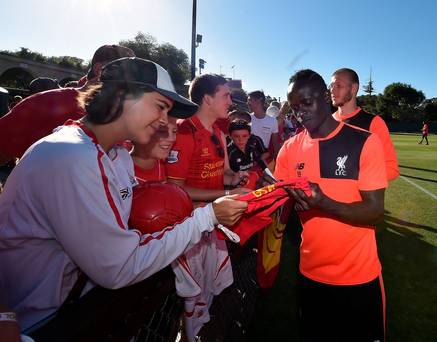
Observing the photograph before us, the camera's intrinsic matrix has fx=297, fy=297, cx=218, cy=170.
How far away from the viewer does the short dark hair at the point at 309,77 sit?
251cm

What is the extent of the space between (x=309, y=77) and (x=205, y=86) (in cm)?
156

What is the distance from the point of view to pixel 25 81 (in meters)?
55.0

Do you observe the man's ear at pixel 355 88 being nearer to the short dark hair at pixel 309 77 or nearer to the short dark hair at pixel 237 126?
the short dark hair at pixel 237 126

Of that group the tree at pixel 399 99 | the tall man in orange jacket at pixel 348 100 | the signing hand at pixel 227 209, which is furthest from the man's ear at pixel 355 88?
the tree at pixel 399 99

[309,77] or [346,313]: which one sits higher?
[309,77]

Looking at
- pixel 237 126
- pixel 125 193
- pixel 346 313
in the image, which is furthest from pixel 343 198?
pixel 237 126

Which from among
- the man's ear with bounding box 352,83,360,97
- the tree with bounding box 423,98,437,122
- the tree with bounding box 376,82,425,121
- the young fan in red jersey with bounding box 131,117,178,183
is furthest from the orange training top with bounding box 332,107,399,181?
the tree with bounding box 376,82,425,121

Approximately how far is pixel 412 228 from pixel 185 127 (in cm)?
576

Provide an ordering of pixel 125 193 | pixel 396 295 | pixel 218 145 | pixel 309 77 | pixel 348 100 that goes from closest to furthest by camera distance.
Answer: pixel 125 193 < pixel 309 77 < pixel 218 145 < pixel 396 295 < pixel 348 100

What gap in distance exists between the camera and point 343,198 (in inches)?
89.7

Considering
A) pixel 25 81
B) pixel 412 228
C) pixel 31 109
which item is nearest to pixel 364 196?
pixel 31 109

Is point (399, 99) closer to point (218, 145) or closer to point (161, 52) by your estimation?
point (161, 52)

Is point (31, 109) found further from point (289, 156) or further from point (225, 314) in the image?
point (225, 314)

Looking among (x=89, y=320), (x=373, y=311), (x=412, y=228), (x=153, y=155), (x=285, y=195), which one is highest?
(x=153, y=155)
